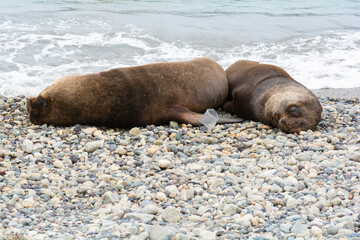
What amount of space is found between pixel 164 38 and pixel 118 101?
840cm

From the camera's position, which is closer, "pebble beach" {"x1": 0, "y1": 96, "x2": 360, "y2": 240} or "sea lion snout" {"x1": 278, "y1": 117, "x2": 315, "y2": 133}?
"pebble beach" {"x1": 0, "y1": 96, "x2": 360, "y2": 240}

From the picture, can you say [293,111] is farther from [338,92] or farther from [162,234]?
[162,234]

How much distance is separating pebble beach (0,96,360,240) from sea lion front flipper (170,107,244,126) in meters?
0.10

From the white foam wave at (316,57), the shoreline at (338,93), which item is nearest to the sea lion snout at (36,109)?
the shoreline at (338,93)

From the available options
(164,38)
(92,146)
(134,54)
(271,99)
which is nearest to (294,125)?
(271,99)

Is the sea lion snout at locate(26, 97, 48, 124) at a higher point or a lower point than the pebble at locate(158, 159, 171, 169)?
higher

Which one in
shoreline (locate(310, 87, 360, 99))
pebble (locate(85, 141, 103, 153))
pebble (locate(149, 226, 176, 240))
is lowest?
shoreline (locate(310, 87, 360, 99))

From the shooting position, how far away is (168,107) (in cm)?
741

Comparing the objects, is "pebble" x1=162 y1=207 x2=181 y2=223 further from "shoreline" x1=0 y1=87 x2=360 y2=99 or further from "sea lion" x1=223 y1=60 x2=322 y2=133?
"shoreline" x1=0 y1=87 x2=360 y2=99

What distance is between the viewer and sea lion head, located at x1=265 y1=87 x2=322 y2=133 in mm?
6864

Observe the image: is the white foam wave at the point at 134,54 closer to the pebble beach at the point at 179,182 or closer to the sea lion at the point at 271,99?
the sea lion at the point at 271,99

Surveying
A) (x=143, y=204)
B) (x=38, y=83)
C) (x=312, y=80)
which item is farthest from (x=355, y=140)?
(x=38, y=83)

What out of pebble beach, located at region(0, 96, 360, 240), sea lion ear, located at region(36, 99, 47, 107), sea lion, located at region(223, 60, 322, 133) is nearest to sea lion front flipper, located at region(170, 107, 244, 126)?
pebble beach, located at region(0, 96, 360, 240)

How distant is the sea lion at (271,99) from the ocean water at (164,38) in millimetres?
2936
